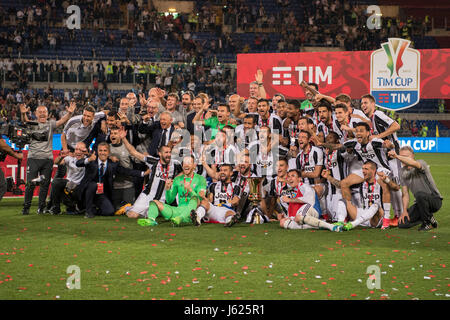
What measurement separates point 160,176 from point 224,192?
3.54 ft

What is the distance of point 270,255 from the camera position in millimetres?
7449

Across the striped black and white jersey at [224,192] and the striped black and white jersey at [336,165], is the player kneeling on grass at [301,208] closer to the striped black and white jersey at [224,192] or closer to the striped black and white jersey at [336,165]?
the striped black and white jersey at [336,165]

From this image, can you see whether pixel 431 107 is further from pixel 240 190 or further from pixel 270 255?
pixel 270 255

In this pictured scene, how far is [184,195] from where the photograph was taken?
10.0m

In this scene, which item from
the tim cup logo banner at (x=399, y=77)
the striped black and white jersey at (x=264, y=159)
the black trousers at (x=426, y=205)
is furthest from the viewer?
the tim cup logo banner at (x=399, y=77)

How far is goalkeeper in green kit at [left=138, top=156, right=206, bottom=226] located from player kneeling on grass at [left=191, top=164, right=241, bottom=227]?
0.18 m

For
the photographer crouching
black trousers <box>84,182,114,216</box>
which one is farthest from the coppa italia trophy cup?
the photographer crouching

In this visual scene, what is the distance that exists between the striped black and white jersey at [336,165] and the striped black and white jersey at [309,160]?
4.9 inches

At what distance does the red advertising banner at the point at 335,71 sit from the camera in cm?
2522

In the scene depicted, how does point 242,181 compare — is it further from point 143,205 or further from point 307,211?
point 143,205

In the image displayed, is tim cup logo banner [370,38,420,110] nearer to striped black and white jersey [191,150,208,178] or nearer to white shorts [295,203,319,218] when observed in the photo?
striped black and white jersey [191,150,208,178]

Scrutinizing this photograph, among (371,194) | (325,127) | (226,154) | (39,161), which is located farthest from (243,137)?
(39,161)

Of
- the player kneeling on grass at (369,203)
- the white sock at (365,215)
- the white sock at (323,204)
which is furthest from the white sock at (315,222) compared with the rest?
the white sock at (323,204)

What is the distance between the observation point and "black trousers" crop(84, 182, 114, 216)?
10715 mm
